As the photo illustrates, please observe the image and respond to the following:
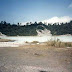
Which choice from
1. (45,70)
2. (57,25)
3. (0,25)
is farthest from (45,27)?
Answer: (45,70)

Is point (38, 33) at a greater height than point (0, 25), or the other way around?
point (0, 25)

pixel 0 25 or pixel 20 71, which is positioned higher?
pixel 0 25

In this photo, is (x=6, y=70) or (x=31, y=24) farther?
(x=31, y=24)

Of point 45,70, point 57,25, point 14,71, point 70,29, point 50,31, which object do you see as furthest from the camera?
point 57,25

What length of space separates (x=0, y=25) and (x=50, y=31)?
152 ft

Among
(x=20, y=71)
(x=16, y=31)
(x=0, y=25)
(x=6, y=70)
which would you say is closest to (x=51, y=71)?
(x=20, y=71)

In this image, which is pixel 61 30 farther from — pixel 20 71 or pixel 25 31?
pixel 20 71

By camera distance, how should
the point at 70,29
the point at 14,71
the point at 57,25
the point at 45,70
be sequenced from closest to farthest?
the point at 14,71 → the point at 45,70 → the point at 70,29 → the point at 57,25

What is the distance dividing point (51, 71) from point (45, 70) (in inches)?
13.6

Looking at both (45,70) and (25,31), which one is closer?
(45,70)

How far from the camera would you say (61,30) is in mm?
112875

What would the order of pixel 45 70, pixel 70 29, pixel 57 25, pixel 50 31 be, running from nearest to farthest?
pixel 45 70, pixel 70 29, pixel 50 31, pixel 57 25

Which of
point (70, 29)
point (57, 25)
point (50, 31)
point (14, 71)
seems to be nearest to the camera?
point (14, 71)

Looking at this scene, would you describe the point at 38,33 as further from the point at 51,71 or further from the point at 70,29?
the point at 51,71
